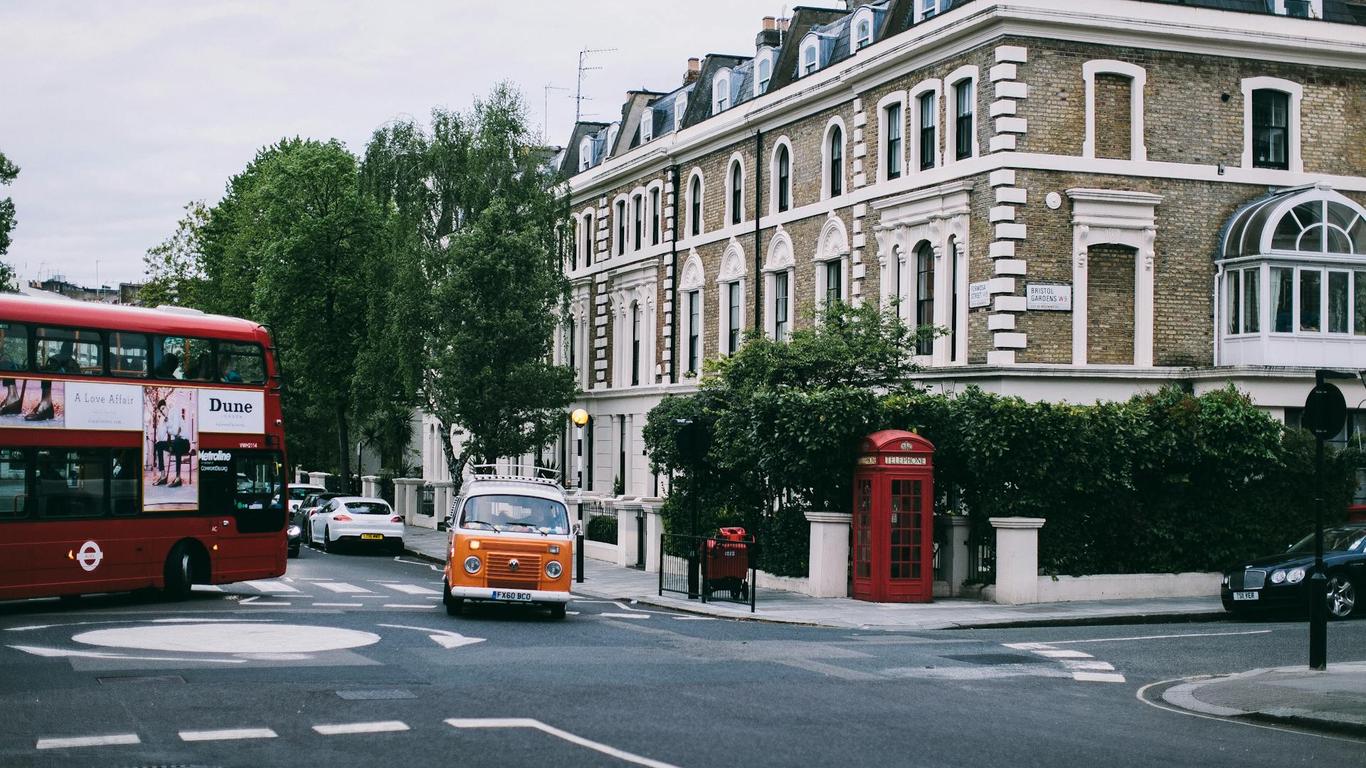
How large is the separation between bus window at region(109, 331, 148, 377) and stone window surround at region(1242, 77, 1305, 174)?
2290cm

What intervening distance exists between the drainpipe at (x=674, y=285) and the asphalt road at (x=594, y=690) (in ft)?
83.2

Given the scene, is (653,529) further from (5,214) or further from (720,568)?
(5,214)

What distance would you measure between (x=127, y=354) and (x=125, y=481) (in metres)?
1.89

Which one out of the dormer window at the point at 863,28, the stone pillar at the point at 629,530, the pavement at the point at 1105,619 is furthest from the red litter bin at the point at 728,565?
the dormer window at the point at 863,28

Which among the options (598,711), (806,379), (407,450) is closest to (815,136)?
(806,379)

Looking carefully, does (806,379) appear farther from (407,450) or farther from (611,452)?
(407,450)

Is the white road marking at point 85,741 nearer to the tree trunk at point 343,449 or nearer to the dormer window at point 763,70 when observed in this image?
the dormer window at point 763,70

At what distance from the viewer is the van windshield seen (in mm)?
22109

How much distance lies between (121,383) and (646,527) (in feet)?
48.2

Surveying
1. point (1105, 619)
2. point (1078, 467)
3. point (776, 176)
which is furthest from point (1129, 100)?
point (1105, 619)

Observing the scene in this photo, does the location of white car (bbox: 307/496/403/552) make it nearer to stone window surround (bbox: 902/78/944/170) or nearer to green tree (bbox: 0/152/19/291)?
stone window surround (bbox: 902/78/944/170)

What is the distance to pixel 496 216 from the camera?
46.0 m

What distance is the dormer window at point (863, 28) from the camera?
38531 millimetres

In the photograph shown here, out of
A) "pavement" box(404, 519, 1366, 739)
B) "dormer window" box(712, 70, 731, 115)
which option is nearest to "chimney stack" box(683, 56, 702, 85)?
"dormer window" box(712, 70, 731, 115)
